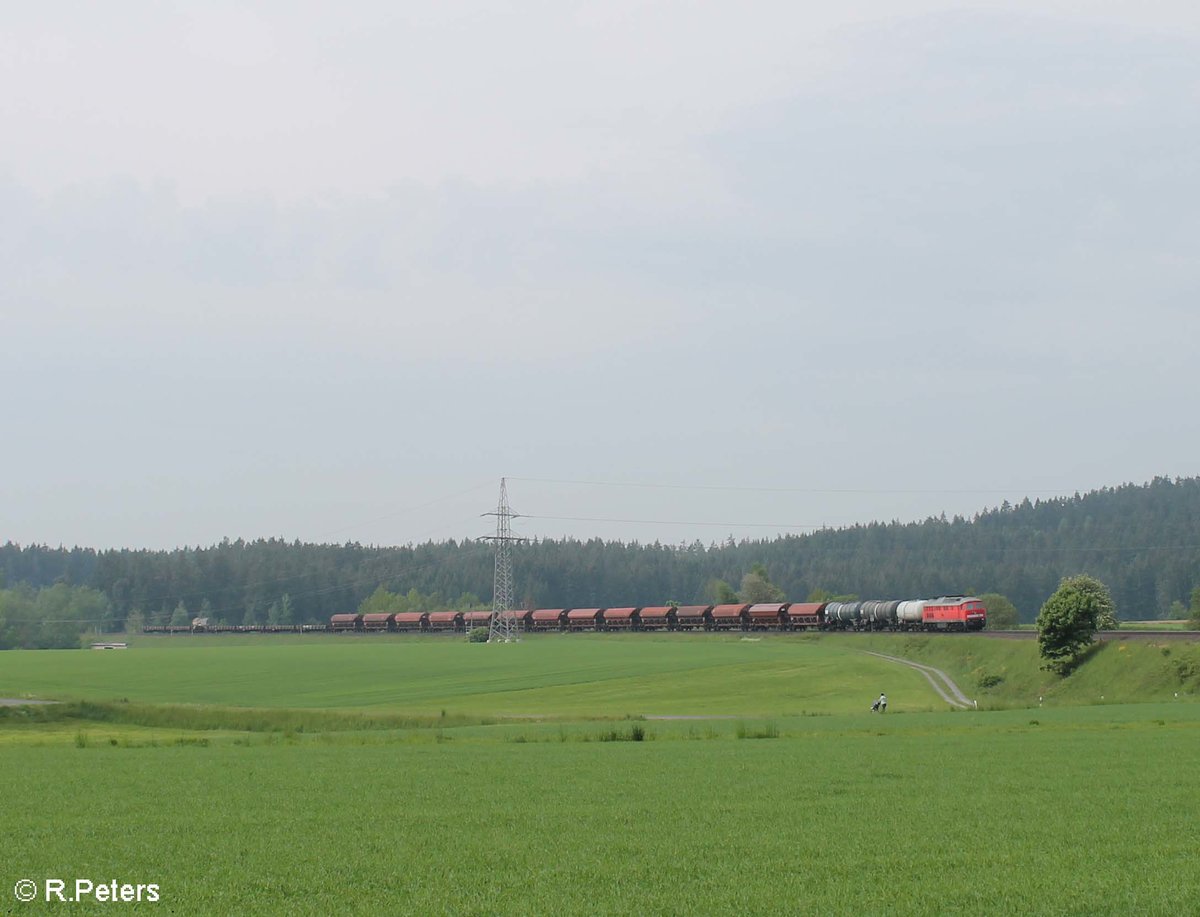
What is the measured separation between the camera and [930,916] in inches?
567

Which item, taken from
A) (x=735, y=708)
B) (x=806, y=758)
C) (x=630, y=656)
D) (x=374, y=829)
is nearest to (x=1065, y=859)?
(x=374, y=829)

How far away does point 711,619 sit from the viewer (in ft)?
446

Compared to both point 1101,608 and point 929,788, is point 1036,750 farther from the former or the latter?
point 1101,608

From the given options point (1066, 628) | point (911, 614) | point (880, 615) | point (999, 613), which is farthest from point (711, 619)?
point (1066, 628)

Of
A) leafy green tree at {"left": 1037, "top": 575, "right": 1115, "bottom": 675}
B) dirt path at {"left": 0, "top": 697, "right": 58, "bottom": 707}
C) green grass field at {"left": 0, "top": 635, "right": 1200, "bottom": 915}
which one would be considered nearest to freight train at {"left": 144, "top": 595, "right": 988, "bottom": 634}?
leafy green tree at {"left": 1037, "top": 575, "right": 1115, "bottom": 675}

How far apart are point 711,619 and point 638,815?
114726 millimetres

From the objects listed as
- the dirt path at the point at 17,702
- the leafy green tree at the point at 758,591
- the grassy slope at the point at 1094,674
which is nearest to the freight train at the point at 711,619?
the grassy slope at the point at 1094,674

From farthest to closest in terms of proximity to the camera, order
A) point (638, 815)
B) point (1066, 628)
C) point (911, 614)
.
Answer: point (911, 614) → point (1066, 628) → point (638, 815)

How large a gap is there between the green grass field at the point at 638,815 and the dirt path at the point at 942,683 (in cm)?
908

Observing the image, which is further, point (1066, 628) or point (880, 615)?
point (880, 615)

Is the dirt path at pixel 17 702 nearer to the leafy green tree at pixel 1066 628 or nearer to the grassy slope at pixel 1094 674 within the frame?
the grassy slope at pixel 1094 674

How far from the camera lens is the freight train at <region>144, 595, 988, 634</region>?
103 meters

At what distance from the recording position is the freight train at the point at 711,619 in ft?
339

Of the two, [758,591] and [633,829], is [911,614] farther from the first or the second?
[633,829]
